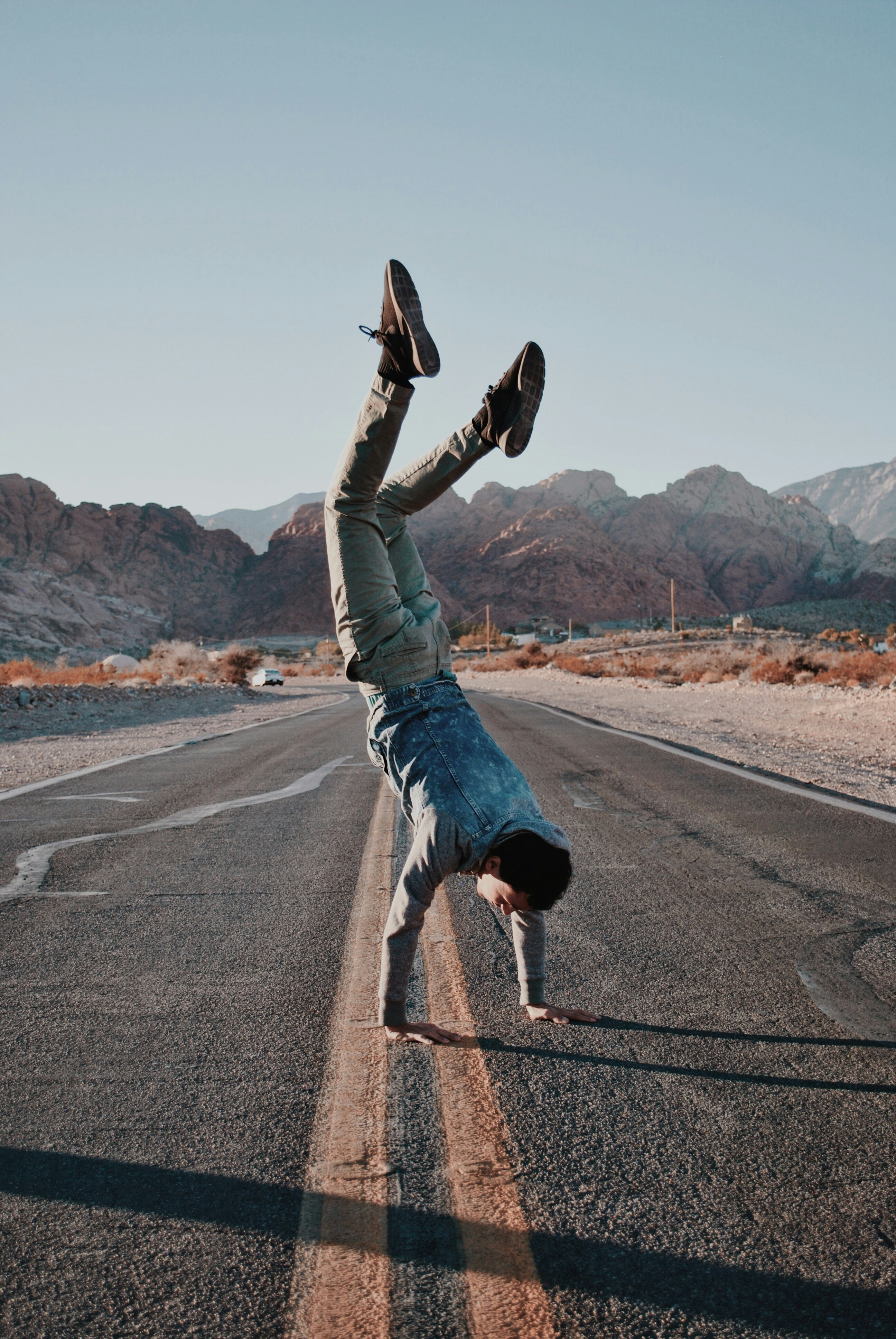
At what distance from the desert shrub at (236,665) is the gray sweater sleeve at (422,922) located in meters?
41.0

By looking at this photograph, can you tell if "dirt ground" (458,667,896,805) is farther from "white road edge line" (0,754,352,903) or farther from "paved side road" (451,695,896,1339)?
"white road edge line" (0,754,352,903)

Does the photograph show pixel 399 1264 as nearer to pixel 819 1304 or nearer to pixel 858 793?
pixel 819 1304

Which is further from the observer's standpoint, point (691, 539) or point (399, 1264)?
point (691, 539)

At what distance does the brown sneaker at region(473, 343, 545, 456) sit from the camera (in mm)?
2691

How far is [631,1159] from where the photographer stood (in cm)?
224

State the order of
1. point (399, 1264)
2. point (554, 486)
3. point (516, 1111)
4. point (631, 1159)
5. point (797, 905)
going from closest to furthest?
point (399, 1264), point (631, 1159), point (516, 1111), point (797, 905), point (554, 486)

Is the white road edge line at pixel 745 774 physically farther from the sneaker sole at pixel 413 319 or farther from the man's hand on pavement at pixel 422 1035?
the sneaker sole at pixel 413 319

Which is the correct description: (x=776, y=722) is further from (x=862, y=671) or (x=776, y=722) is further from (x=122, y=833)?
(x=122, y=833)

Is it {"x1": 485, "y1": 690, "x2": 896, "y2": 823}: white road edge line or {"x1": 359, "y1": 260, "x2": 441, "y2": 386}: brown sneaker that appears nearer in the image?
{"x1": 359, "y1": 260, "x2": 441, "y2": 386}: brown sneaker

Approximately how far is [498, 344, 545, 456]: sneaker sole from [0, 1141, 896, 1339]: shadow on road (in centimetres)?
197

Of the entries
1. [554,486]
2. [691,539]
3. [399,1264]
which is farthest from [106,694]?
[554,486]

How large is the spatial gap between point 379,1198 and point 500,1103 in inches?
21.0

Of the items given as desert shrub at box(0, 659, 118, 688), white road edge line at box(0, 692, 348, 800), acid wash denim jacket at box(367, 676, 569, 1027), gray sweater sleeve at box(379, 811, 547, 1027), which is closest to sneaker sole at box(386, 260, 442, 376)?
acid wash denim jacket at box(367, 676, 569, 1027)

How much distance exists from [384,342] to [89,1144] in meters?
2.23
